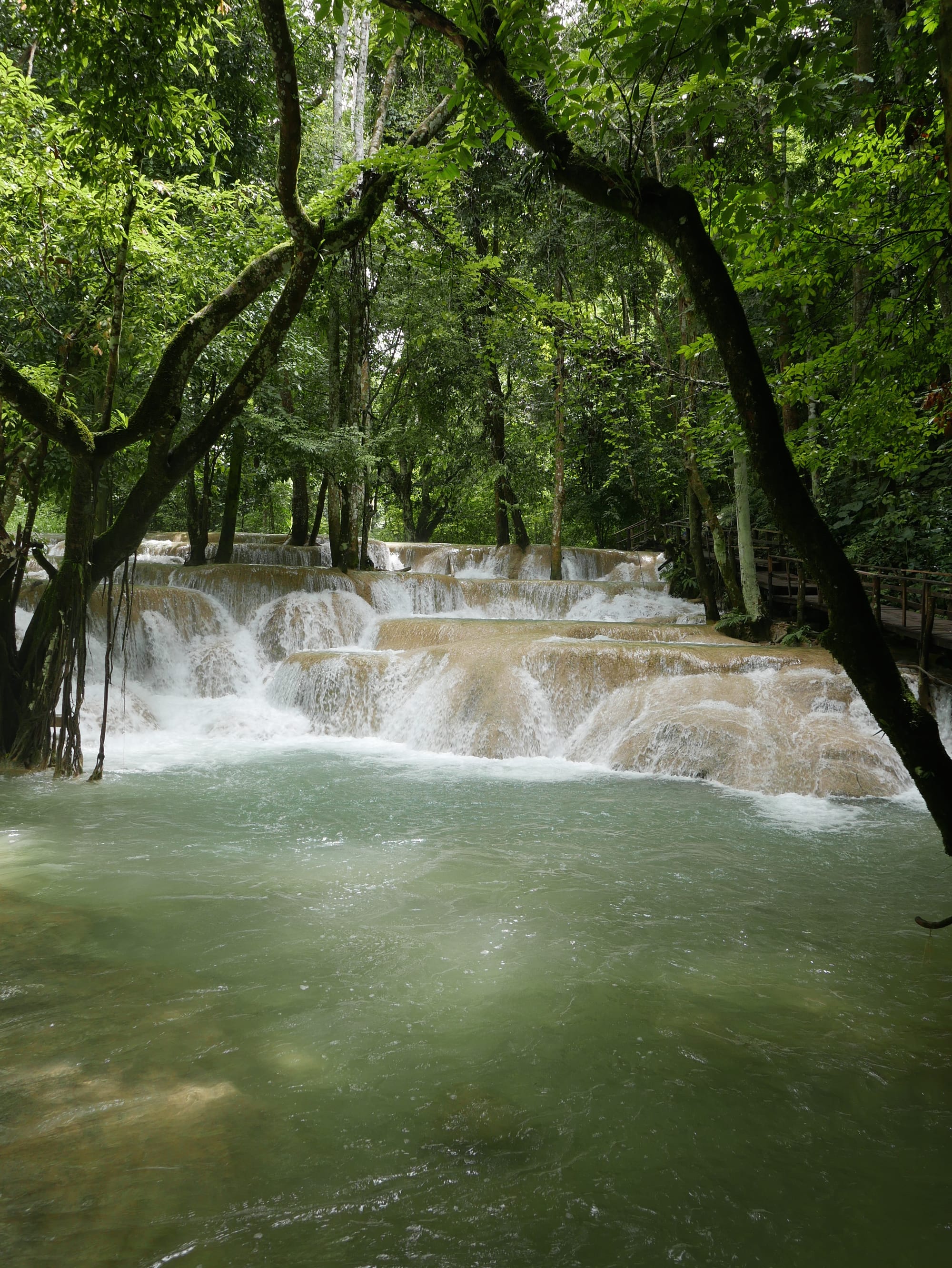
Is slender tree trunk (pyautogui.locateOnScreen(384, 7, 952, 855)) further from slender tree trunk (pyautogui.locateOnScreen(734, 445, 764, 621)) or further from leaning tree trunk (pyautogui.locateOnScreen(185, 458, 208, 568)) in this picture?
leaning tree trunk (pyautogui.locateOnScreen(185, 458, 208, 568))

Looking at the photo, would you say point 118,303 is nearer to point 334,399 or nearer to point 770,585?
point 334,399

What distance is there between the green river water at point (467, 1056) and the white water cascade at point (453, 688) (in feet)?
9.78

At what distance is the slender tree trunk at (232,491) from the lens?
16953mm

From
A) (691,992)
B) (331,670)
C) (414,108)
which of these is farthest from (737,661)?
(414,108)

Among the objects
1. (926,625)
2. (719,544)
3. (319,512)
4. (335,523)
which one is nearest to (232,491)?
(335,523)

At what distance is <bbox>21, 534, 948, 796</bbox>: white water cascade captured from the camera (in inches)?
340

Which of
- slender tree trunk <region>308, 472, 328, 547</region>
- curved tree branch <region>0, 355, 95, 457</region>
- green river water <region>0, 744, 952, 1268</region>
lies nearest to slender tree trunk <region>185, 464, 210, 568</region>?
slender tree trunk <region>308, 472, 328, 547</region>

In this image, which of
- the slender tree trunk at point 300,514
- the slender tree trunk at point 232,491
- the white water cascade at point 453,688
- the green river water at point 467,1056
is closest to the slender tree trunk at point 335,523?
the white water cascade at point 453,688

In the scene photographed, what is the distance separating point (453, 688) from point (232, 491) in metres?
9.59

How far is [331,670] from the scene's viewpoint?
456 inches

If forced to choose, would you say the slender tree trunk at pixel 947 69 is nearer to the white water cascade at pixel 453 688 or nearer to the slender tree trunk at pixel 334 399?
the white water cascade at pixel 453 688

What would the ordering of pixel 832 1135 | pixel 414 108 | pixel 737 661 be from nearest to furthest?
pixel 832 1135 < pixel 737 661 < pixel 414 108

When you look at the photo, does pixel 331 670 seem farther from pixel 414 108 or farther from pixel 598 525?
pixel 598 525

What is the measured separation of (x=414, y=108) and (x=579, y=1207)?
714 inches
